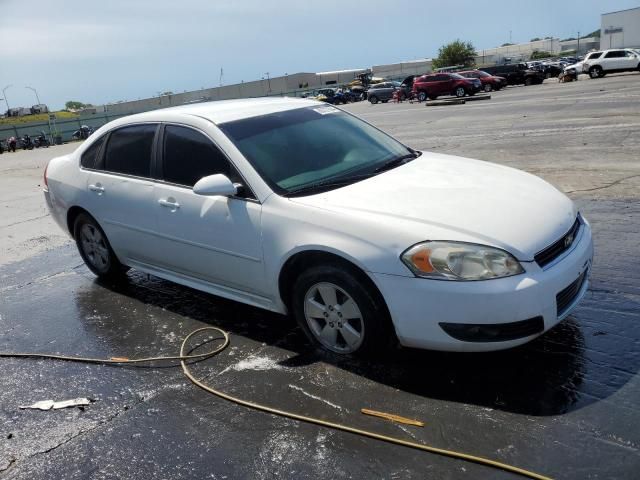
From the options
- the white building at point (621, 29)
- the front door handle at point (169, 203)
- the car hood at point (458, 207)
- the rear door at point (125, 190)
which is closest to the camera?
the car hood at point (458, 207)

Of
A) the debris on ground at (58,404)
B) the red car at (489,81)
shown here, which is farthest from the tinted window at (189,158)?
the red car at (489,81)

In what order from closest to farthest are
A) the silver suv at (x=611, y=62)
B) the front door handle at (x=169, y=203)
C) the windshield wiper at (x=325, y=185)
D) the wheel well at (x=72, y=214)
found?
1. the windshield wiper at (x=325, y=185)
2. the front door handle at (x=169, y=203)
3. the wheel well at (x=72, y=214)
4. the silver suv at (x=611, y=62)

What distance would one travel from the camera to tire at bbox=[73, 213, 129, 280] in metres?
5.62

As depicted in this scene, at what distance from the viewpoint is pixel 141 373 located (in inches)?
159

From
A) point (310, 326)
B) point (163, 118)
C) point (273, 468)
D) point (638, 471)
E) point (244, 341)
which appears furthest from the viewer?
point (163, 118)

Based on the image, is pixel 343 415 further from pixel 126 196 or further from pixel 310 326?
pixel 126 196

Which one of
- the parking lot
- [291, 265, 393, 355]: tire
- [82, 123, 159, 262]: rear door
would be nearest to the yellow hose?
the parking lot

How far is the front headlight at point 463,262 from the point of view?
10.5 ft

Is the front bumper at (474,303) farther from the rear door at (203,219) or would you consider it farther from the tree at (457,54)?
the tree at (457,54)

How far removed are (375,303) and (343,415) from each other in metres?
0.66

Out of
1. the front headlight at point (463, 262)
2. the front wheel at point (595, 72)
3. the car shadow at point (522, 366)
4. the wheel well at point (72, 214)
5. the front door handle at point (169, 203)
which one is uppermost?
the front door handle at point (169, 203)

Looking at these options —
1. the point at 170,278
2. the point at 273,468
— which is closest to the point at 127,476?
the point at 273,468

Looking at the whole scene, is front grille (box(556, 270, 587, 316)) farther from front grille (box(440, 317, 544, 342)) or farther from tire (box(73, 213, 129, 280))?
tire (box(73, 213, 129, 280))

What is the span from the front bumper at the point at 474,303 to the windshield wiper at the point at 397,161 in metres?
1.28
